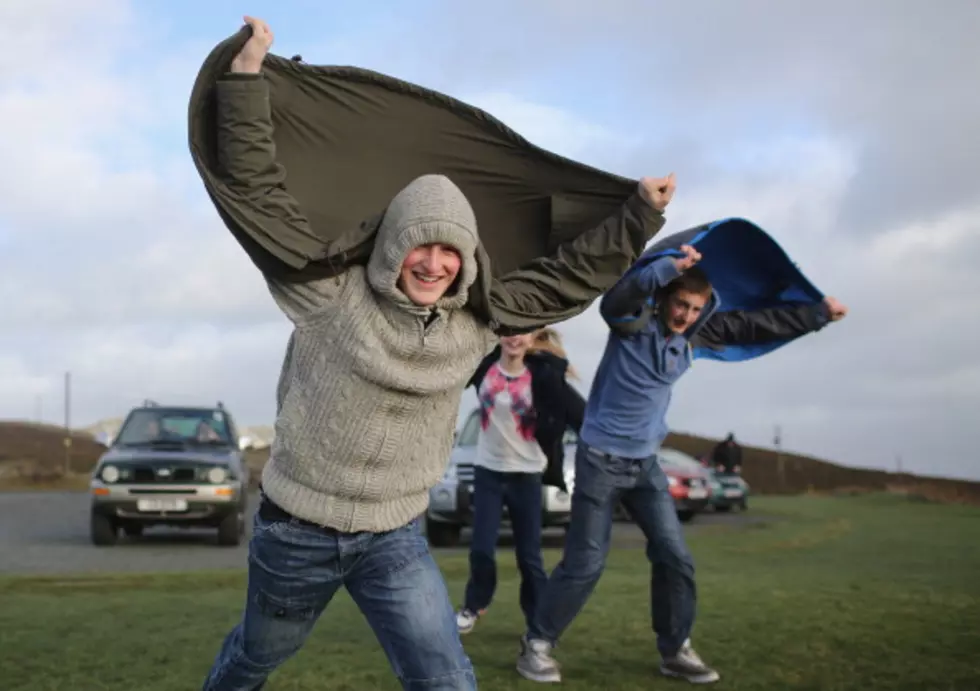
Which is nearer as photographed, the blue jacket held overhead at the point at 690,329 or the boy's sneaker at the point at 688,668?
the blue jacket held overhead at the point at 690,329

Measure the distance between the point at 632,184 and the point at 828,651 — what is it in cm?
392

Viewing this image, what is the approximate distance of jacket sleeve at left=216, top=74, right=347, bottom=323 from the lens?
152 inches

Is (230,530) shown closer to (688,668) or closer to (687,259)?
(688,668)

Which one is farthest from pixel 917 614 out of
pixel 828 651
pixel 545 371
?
pixel 545 371

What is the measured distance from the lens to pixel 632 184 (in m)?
4.64

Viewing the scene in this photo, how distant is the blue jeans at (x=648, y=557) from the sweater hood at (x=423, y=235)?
279 centimetres

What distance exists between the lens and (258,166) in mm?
3879

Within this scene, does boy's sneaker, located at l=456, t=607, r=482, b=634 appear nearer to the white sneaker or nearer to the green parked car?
the white sneaker

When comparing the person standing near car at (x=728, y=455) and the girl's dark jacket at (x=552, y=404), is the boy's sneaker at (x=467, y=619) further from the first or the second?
the person standing near car at (x=728, y=455)

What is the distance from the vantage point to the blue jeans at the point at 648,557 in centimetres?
654

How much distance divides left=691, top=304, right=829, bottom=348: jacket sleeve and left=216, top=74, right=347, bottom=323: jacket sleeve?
3500mm

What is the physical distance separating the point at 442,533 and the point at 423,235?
1444 cm

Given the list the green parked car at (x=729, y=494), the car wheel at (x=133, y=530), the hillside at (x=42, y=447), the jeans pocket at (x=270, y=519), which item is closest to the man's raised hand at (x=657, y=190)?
the jeans pocket at (x=270, y=519)

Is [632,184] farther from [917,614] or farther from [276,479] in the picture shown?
[917,614]
